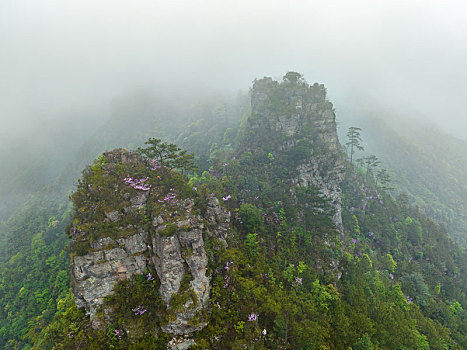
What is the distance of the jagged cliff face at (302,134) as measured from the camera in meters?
50.3

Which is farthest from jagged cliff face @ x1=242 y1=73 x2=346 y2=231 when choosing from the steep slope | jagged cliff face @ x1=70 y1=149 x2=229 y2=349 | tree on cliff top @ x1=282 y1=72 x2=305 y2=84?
the steep slope

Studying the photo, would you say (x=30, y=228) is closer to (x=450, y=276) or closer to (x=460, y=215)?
(x=450, y=276)

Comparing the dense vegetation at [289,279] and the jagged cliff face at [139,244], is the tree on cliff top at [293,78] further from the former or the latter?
the jagged cliff face at [139,244]

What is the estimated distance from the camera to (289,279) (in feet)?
100

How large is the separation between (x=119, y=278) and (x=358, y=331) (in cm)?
3123

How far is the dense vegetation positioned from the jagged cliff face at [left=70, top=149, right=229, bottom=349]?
990mm

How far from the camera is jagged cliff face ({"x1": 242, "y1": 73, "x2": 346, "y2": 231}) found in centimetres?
5028

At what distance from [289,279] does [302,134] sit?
36.6 metres

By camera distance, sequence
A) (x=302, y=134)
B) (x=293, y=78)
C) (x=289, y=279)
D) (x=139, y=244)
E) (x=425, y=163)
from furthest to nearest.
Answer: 1. (x=425, y=163)
2. (x=293, y=78)
3. (x=302, y=134)
4. (x=289, y=279)
5. (x=139, y=244)

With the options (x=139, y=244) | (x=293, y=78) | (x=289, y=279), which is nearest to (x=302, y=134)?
(x=293, y=78)

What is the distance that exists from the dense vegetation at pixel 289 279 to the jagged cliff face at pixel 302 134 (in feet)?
4.77

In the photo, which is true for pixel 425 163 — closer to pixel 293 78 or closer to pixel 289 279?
pixel 293 78

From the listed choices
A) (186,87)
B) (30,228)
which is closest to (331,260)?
(30,228)

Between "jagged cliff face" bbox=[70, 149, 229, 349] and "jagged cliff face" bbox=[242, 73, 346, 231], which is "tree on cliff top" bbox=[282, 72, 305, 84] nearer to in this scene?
"jagged cliff face" bbox=[242, 73, 346, 231]
